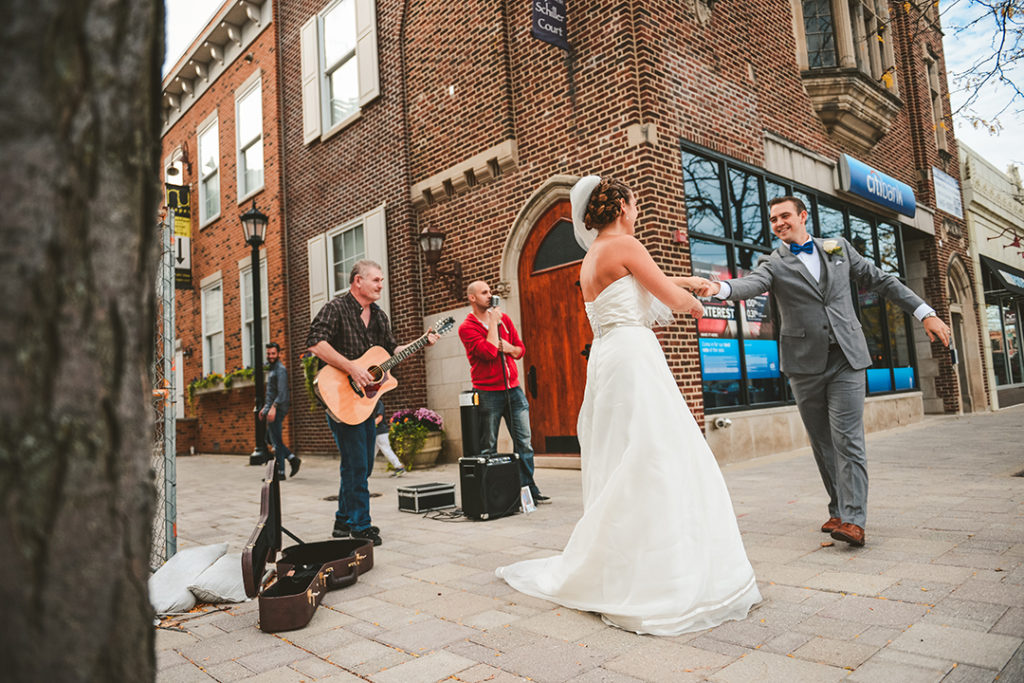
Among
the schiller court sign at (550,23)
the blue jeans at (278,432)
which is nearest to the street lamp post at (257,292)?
the blue jeans at (278,432)

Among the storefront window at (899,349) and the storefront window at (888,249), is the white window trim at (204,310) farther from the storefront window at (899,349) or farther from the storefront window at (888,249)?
the storefront window at (899,349)

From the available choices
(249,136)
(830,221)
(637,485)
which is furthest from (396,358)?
(249,136)

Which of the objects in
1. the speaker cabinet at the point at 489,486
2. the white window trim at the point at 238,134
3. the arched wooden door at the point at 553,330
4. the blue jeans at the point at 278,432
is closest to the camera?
the speaker cabinet at the point at 489,486

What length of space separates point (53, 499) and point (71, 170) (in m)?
0.40

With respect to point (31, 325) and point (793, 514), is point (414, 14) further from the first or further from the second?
point (31, 325)

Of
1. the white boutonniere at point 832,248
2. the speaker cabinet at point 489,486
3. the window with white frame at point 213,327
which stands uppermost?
the window with white frame at point 213,327

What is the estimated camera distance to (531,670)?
2.52 m

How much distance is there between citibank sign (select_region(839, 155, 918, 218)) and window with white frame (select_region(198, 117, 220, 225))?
45.7ft

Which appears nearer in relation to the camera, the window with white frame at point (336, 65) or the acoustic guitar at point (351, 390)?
the acoustic guitar at point (351, 390)

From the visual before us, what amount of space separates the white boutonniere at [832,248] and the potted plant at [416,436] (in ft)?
22.2

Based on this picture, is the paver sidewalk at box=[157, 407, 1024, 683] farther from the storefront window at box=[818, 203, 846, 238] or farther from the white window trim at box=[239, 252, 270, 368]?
the white window trim at box=[239, 252, 270, 368]

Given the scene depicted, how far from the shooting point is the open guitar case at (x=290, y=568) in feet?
10.4

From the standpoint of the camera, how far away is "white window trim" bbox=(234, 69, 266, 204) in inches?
591

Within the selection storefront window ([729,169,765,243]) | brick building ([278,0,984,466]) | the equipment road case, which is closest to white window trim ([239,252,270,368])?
brick building ([278,0,984,466])
